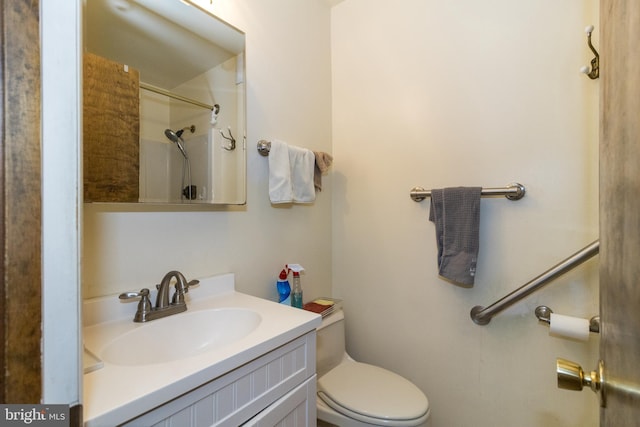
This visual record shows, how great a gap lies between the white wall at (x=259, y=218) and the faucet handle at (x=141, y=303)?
49 millimetres

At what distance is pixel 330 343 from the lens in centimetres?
136

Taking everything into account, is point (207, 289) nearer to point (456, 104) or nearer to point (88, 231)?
point (88, 231)

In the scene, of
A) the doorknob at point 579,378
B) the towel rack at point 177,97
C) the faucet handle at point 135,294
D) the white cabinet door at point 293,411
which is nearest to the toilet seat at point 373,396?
the white cabinet door at point 293,411

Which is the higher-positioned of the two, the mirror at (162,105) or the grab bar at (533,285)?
the mirror at (162,105)

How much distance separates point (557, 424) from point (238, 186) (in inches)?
62.6

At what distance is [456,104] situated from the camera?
1.31 meters

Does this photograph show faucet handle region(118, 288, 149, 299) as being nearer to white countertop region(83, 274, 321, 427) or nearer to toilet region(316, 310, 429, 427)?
white countertop region(83, 274, 321, 427)

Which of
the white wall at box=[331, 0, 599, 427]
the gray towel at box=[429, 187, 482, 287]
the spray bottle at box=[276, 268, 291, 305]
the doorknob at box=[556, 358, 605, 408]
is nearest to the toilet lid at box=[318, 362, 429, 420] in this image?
the white wall at box=[331, 0, 599, 427]

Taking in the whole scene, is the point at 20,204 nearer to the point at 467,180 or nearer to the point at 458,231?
the point at 458,231

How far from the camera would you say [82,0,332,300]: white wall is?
0.88 meters

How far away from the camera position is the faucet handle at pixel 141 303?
855mm

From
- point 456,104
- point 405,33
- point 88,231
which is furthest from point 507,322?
point 88,231

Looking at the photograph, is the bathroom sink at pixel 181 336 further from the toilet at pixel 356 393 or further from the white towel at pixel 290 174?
the white towel at pixel 290 174

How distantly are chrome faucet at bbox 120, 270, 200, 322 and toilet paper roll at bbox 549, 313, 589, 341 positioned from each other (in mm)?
1300
